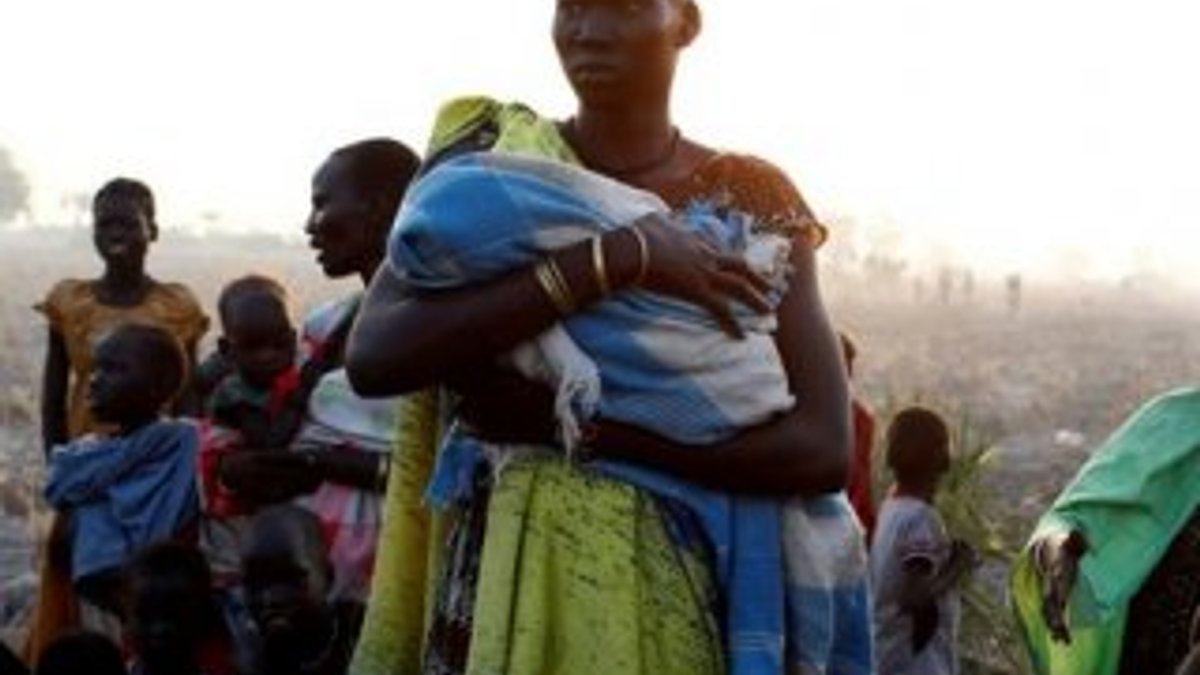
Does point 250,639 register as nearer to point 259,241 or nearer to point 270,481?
point 270,481

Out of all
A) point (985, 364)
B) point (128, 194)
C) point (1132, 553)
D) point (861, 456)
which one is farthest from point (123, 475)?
point (985, 364)

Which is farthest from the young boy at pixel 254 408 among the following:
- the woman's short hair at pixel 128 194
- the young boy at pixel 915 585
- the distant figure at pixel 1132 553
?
the young boy at pixel 915 585

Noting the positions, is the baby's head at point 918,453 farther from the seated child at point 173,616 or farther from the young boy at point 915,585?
the seated child at point 173,616

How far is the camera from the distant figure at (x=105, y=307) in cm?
563

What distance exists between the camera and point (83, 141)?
176 meters

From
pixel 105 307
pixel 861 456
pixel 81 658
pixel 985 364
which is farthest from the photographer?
pixel 985 364

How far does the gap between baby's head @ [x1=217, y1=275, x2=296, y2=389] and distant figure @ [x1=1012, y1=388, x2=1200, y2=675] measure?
1680 millimetres

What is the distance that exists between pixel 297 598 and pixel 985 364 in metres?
29.8

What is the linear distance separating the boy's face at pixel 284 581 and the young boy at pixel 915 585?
1950 millimetres

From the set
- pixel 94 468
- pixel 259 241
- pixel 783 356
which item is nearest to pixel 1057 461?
pixel 94 468

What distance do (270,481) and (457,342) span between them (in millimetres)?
1582

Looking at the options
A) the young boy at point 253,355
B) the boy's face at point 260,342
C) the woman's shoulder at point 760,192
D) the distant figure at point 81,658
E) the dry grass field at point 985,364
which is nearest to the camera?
the woman's shoulder at point 760,192

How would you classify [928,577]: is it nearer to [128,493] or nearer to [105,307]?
[128,493]

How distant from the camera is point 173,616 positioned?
392 cm
